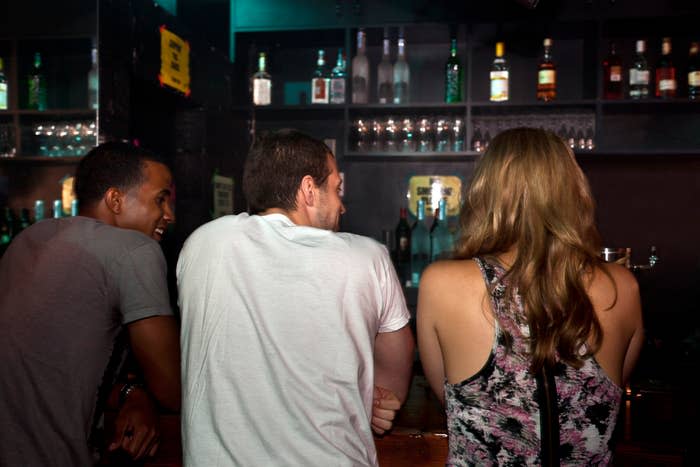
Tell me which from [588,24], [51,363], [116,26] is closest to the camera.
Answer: [51,363]

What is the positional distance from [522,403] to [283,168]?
2.02 ft

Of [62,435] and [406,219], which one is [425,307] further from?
[406,219]

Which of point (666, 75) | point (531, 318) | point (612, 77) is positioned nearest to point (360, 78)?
point (612, 77)

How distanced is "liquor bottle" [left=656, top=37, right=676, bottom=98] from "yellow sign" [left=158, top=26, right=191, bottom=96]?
2.33 metres

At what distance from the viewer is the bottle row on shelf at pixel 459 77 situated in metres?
3.14

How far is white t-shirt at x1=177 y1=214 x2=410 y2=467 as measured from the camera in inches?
40.9

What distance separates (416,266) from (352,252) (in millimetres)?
2472

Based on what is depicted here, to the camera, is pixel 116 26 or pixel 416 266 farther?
pixel 416 266

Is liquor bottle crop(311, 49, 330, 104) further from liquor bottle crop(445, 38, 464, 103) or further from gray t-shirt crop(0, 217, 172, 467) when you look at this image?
gray t-shirt crop(0, 217, 172, 467)

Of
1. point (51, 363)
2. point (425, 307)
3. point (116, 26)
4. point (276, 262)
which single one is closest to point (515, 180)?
point (425, 307)

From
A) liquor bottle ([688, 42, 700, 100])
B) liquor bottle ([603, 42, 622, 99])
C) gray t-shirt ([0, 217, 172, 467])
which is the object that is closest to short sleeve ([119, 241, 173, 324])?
gray t-shirt ([0, 217, 172, 467])

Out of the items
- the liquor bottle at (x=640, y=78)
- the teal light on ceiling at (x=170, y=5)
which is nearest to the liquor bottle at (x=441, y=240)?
the liquor bottle at (x=640, y=78)

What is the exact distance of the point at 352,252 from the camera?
108cm

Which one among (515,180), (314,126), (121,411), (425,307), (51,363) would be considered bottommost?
(121,411)
